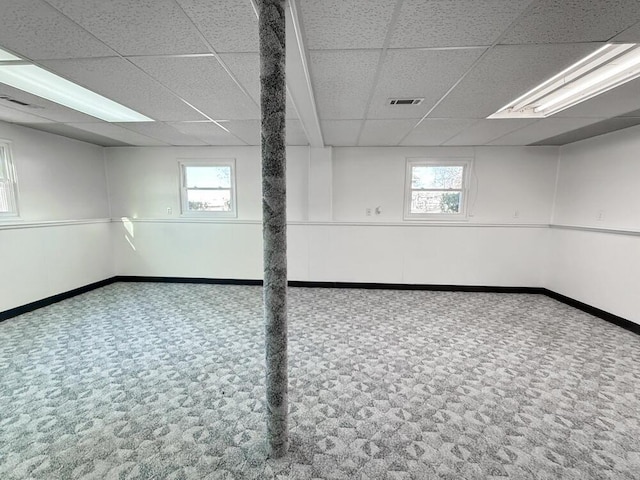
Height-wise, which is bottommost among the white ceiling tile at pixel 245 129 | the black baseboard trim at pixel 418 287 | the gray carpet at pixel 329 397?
the gray carpet at pixel 329 397

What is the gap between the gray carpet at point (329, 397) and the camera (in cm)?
149

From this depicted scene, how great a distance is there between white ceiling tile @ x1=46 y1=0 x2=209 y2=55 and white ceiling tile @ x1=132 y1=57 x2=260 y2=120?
14cm

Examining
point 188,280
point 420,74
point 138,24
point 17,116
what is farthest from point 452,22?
point 188,280

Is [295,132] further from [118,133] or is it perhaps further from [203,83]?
[118,133]

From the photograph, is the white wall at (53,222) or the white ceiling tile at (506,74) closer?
the white ceiling tile at (506,74)

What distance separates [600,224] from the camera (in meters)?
3.57

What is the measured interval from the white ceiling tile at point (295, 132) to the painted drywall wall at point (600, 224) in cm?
389

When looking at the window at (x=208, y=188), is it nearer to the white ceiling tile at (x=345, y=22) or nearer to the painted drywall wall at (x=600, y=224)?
the white ceiling tile at (x=345, y=22)

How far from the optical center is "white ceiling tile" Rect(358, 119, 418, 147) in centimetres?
322

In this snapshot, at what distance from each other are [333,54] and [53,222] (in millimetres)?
4401

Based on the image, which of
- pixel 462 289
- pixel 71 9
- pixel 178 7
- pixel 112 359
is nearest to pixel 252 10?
pixel 178 7

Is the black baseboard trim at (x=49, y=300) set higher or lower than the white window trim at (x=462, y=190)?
lower

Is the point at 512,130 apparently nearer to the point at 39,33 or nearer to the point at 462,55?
the point at 462,55

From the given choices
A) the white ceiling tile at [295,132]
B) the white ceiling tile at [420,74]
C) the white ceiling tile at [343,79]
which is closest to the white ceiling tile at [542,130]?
the white ceiling tile at [420,74]
